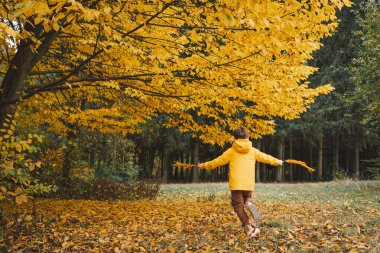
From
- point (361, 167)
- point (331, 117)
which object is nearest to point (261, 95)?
point (331, 117)

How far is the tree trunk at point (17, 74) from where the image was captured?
5.88 metres

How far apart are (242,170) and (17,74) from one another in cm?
398

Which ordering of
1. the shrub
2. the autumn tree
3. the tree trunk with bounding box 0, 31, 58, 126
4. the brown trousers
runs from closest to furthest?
the autumn tree
the brown trousers
the tree trunk with bounding box 0, 31, 58, 126
the shrub

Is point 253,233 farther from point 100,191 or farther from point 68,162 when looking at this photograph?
point 100,191

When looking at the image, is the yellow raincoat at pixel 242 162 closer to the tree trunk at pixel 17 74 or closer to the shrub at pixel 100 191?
the tree trunk at pixel 17 74

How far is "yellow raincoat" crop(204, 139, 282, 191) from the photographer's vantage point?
5.72 m

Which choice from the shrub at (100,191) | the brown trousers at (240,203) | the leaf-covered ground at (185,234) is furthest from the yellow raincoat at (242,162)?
the shrub at (100,191)

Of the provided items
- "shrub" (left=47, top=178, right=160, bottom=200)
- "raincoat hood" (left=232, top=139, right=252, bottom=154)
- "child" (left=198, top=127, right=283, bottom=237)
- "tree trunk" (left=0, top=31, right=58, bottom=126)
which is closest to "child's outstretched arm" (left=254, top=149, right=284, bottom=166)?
"child" (left=198, top=127, right=283, bottom=237)

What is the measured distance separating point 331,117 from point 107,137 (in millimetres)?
18257

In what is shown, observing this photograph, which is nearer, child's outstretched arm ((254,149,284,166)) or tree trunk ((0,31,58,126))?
child's outstretched arm ((254,149,284,166))

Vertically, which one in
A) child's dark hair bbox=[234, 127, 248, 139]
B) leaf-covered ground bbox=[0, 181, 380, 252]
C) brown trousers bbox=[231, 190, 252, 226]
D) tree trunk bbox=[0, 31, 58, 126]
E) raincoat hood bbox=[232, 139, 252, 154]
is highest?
tree trunk bbox=[0, 31, 58, 126]

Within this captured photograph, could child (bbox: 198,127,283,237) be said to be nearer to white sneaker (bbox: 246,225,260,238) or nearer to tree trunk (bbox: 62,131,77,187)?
white sneaker (bbox: 246,225,260,238)

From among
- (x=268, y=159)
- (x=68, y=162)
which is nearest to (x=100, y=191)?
(x=68, y=162)

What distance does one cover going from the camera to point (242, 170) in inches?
227
